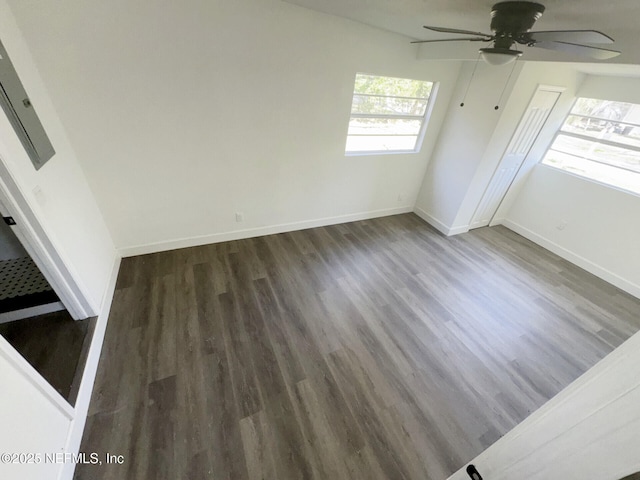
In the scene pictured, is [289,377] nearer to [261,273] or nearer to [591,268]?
[261,273]

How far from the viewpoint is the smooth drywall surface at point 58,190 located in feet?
4.74

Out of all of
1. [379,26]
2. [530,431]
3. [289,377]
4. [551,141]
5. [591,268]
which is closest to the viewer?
[530,431]

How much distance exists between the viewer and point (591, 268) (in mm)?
3492

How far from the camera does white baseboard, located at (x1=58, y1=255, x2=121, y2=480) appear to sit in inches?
53.3

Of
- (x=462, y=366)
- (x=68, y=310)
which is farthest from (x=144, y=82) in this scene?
(x=462, y=366)

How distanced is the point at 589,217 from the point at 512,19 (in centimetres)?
344

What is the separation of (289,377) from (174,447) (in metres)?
0.76

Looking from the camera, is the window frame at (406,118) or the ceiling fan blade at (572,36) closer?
the ceiling fan blade at (572,36)

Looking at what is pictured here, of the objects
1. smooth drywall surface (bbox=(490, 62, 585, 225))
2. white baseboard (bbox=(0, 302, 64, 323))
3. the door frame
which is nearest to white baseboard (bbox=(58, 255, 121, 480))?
the door frame

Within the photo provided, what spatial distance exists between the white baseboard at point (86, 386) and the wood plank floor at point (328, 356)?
2.0 inches

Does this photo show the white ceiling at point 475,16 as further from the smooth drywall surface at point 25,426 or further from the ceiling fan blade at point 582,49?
the smooth drywall surface at point 25,426

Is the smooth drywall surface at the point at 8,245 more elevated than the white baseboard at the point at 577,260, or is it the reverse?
the smooth drywall surface at the point at 8,245

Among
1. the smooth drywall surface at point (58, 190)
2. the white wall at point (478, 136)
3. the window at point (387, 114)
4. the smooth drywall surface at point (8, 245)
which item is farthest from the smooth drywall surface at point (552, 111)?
the smooth drywall surface at point (8, 245)

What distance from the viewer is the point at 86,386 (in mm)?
1643
